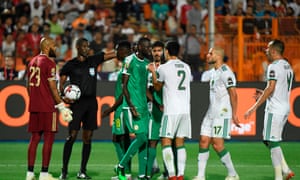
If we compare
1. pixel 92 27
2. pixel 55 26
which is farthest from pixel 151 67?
pixel 55 26

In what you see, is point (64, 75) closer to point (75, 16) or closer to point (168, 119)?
point (168, 119)

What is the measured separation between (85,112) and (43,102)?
1.43 m

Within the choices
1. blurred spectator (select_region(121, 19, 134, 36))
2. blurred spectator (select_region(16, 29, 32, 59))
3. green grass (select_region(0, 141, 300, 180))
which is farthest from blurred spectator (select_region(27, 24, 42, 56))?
green grass (select_region(0, 141, 300, 180))

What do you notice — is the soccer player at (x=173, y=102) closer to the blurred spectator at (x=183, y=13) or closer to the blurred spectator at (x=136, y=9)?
the blurred spectator at (x=183, y=13)

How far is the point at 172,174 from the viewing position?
13.2 metres

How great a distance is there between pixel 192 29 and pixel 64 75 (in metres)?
11.9

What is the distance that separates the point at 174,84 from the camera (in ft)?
43.3

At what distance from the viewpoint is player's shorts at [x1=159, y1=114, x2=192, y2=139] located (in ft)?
43.5

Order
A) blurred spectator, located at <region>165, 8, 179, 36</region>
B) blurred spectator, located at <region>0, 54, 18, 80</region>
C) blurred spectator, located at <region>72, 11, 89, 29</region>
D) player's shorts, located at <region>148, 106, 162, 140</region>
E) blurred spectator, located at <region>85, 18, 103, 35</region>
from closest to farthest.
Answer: player's shorts, located at <region>148, 106, 162, 140</region> → blurred spectator, located at <region>0, 54, 18, 80</region> → blurred spectator, located at <region>85, 18, 103, 35</region> → blurred spectator, located at <region>72, 11, 89, 29</region> → blurred spectator, located at <region>165, 8, 179, 36</region>

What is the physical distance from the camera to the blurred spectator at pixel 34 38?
81.7ft

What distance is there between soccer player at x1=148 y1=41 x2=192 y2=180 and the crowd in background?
1034 cm

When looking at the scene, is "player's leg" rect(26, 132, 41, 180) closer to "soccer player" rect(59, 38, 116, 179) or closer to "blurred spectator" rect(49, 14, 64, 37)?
"soccer player" rect(59, 38, 116, 179)

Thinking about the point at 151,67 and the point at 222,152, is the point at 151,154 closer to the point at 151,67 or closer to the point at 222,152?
the point at 222,152

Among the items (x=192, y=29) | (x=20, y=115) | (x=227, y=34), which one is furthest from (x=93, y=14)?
(x=20, y=115)
